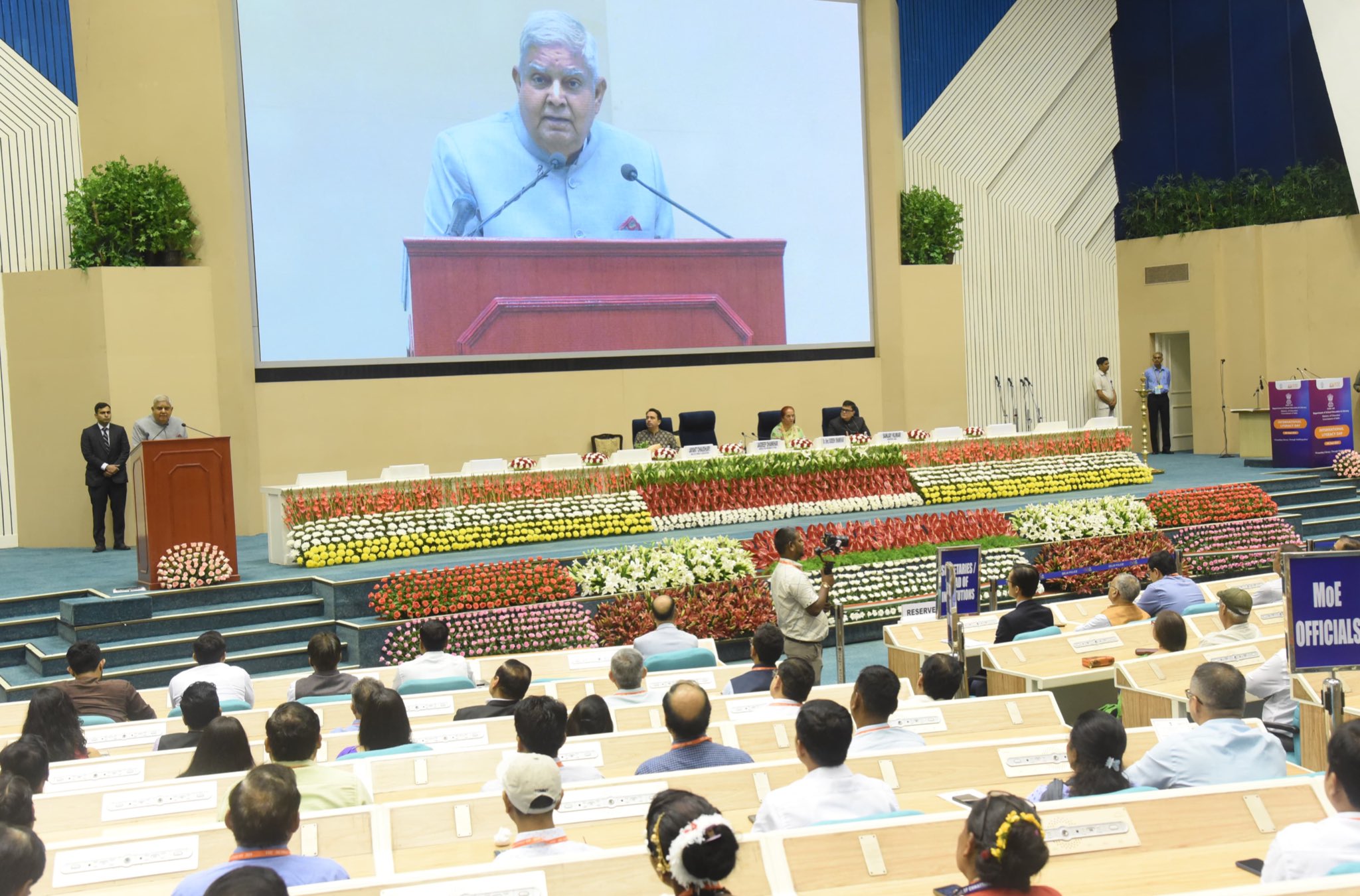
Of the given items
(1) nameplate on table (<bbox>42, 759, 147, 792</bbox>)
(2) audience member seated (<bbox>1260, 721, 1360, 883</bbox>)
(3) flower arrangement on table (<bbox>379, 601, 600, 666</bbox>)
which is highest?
(2) audience member seated (<bbox>1260, 721, 1360, 883</bbox>)

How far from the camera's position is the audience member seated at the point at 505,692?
16.3ft

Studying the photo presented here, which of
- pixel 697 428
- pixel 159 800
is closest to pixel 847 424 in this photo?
pixel 697 428

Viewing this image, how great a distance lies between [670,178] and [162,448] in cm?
775

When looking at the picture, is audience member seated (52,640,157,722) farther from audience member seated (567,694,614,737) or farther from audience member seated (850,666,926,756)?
audience member seated (850,666,926,756)

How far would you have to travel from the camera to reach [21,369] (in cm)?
1217

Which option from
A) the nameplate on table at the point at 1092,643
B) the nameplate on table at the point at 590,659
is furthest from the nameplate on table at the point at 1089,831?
the nameplate on table at the point at 590,659

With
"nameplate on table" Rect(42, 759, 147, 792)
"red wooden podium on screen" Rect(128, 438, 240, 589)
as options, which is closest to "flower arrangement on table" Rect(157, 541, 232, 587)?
"red wooden podium on screen" Rect(128, 438, 240, 589)

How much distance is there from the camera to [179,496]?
Answer: 9180 millimetres

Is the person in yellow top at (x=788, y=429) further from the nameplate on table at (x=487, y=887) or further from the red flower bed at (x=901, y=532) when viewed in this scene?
the nameplate on table at (x=487, y=887)

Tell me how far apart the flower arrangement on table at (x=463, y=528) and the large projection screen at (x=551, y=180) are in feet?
10.2

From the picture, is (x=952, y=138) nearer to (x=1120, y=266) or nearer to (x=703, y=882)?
(x=1120, y=266)

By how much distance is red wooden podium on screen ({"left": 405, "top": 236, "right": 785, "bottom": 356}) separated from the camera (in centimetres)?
1409

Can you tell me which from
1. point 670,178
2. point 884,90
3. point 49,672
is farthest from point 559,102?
point 49,672

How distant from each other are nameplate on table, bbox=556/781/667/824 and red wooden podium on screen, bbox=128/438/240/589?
20.6 ft
